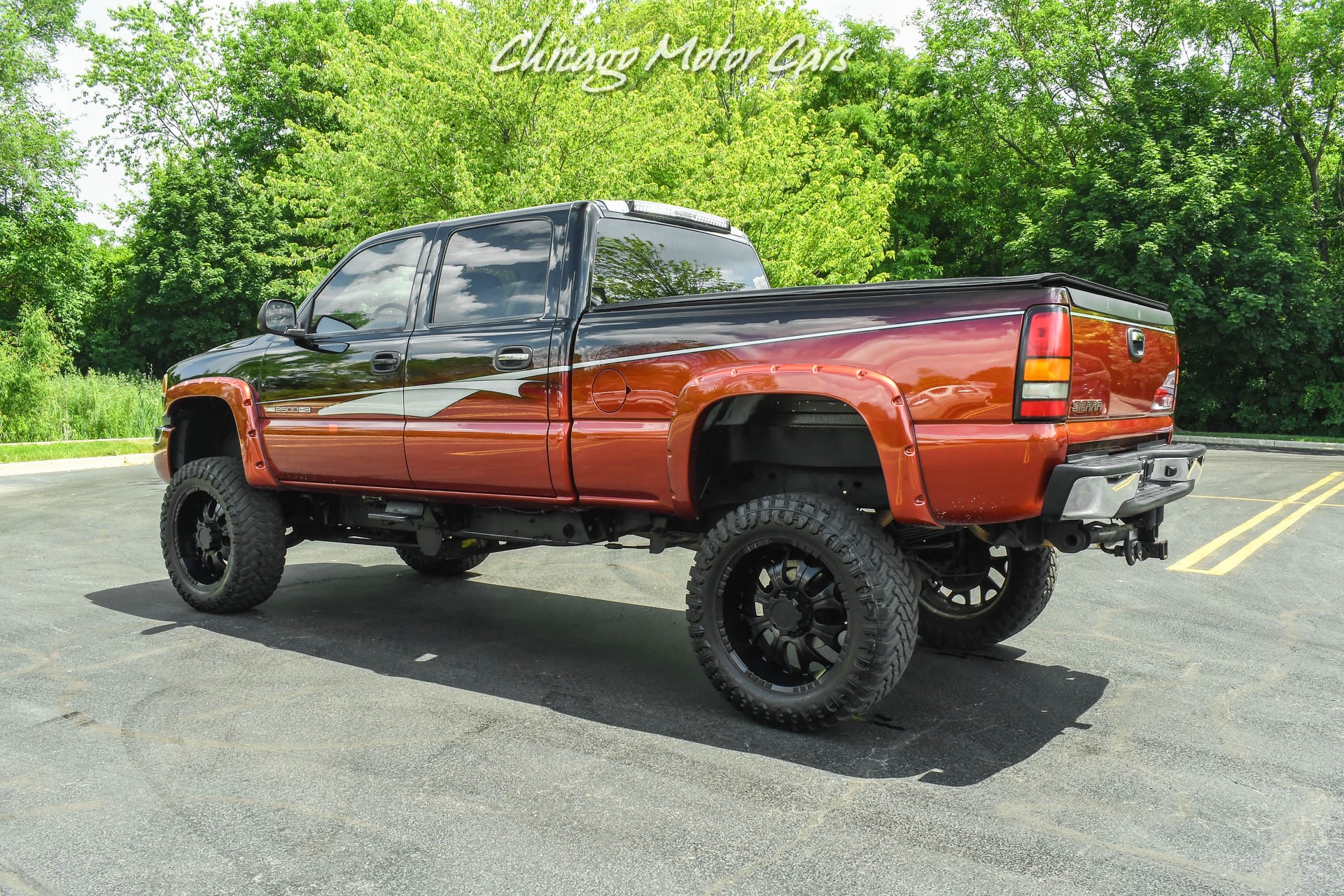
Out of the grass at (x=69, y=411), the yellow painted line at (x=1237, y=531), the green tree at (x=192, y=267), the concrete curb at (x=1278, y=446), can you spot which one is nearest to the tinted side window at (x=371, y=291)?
the yellow painted line at (x=1237, y=531)

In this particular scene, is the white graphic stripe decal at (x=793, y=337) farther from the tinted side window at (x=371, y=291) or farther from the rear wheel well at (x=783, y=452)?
the tinted side window at (x=371, y=291)

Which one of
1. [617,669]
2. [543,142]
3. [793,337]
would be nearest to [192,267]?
[543,142]

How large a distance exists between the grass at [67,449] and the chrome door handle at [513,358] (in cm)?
1490

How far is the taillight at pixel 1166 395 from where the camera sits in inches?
179

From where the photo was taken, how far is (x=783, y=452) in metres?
4.62

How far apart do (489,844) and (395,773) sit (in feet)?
2.36

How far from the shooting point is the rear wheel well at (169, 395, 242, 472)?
6.60 meters

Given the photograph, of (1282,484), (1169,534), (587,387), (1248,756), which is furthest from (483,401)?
(1282,484)

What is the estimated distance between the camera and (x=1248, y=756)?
391 centimetres

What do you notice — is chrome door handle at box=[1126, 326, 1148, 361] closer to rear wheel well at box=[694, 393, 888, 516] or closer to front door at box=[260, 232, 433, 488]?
rear wheel well at box=[694, 393, 888, 516]

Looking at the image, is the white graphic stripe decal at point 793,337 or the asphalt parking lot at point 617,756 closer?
the asphalt parking lot at point 617,756

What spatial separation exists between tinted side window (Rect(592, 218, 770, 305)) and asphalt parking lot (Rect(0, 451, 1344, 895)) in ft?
6.30

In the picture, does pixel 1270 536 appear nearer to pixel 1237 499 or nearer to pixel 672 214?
pixel 1237 499

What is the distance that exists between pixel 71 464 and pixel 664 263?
15.6 metres
